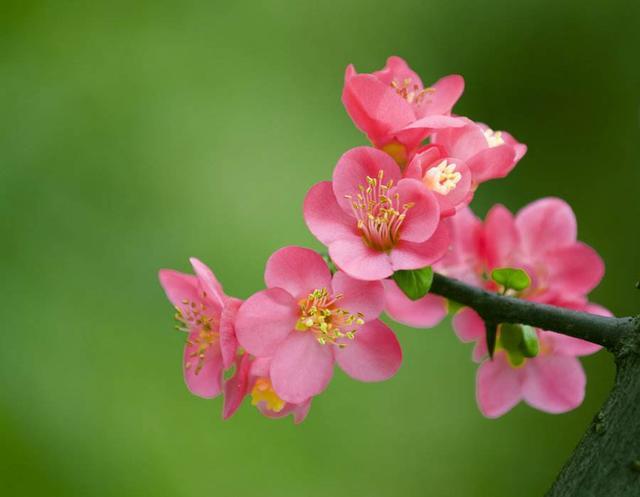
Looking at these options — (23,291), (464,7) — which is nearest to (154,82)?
(23,291)

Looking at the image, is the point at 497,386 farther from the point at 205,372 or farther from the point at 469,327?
the point at 205,372

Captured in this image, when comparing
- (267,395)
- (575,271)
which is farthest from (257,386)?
(575,271)

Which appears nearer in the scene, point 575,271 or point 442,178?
point 442,178

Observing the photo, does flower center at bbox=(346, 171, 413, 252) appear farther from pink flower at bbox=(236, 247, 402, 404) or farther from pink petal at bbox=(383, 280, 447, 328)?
pink petal at bbox=(383, 280, 447, 328)

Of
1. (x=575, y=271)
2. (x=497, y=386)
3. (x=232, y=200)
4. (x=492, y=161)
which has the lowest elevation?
(x=232, y=200)

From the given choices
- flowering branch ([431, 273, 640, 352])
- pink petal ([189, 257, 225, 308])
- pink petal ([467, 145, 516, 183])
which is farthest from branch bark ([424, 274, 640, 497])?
pink petal ([189, 257, 225, 308])
